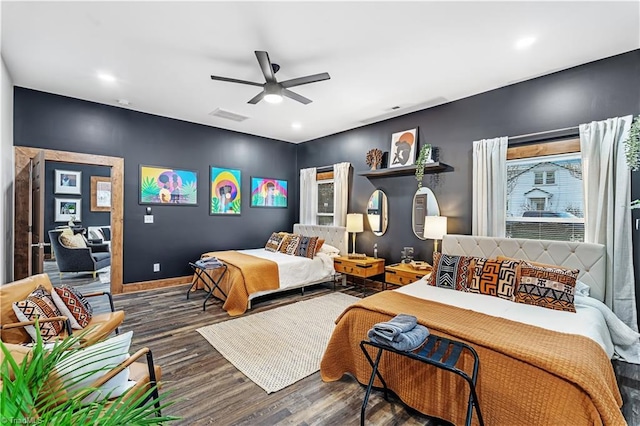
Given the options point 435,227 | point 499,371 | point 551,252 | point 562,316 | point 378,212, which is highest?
point 378,212

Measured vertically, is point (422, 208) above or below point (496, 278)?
above

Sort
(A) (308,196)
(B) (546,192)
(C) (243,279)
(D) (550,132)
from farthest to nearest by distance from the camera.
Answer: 1. (A) (308,196)
2. (C) (243,279)
3. (B) (546,192)
4. (D) (550,132)

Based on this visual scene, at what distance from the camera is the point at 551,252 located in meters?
3.10

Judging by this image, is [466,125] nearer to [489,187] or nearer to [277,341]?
[489,187]

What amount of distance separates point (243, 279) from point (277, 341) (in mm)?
1152

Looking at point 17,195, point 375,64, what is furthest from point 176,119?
point 375,64

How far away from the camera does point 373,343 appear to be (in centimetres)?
188

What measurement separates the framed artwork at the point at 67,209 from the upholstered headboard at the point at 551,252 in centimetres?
896

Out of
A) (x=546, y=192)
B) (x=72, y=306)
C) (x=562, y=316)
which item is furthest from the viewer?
(x=546, y=192)

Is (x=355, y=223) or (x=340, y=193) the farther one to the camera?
(x=340, y=193)

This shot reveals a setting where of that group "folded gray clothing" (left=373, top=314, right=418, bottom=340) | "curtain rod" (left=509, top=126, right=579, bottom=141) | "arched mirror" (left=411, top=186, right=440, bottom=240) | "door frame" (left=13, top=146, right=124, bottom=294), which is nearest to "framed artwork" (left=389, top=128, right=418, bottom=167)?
"arched mirror" (left=411, top=186, right=440, bottom=240)

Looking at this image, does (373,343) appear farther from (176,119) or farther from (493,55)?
(176,119)

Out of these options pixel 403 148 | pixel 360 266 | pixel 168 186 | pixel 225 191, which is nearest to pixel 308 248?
pixel 360 266

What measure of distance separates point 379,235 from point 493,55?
3.04 metres
